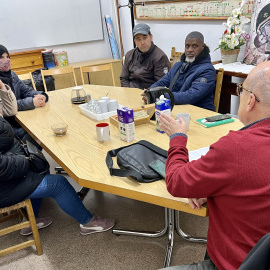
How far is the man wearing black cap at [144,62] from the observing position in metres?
3.11

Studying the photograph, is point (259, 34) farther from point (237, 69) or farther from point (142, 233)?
point (142, 233)

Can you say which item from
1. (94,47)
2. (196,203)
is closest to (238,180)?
(196,203)

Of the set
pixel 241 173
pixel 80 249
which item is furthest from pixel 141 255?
pixel 241 173

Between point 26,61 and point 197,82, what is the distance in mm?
3293

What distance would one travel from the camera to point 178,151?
1.20 meters

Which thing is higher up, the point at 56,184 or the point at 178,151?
the point at 178,151

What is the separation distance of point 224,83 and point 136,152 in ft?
6.69

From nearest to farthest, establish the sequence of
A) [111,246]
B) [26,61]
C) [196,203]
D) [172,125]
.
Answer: [196,203] → [172,125] → [111,246] → [26,61]

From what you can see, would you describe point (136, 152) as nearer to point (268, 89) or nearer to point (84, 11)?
point (268, 89)

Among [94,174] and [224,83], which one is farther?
[224,83]

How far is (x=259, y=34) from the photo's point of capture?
116 inches

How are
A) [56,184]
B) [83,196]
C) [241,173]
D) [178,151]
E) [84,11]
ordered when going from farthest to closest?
[84,11], [83,196], [56,184], [178,151], [241,173]

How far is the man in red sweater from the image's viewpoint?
2.84ft

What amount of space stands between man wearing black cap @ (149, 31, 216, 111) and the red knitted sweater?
1.31 meters
